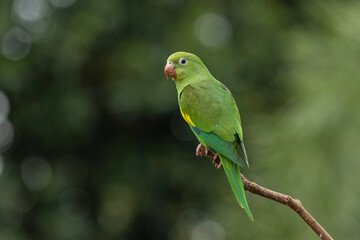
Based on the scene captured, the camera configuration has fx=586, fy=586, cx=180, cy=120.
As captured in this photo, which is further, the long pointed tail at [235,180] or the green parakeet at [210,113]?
the green parakeet at [210,113]

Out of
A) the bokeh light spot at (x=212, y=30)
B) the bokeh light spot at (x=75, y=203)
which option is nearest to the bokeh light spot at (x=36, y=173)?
the bokeh light spot at (x=75, y=203)

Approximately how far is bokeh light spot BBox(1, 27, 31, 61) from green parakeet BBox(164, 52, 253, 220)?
221 inches

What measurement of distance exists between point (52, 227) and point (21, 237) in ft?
1.46

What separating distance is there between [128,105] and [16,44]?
1.81m

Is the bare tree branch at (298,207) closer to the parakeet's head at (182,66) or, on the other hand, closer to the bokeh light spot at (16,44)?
the parakeet's head at (182,66)

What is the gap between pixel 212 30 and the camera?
8.85 m

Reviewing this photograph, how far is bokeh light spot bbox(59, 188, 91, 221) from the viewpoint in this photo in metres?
8.43

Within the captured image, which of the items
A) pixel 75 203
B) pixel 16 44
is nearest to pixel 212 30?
pixel 16 44

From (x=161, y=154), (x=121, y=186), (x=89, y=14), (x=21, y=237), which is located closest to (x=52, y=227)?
(x=21, y=237)

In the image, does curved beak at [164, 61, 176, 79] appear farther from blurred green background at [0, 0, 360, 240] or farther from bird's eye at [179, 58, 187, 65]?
blurred green background at [0, 0, 360, 240]

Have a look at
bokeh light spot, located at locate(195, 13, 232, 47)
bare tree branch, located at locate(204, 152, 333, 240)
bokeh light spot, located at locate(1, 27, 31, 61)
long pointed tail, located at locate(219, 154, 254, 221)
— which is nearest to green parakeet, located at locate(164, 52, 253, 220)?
long pointed tail, located at locate(219, 154, 254, 221)

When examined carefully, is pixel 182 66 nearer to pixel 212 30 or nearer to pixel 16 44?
pixel 16 44

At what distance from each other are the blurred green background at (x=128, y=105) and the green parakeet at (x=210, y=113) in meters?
4.33

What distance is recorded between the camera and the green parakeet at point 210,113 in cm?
234
